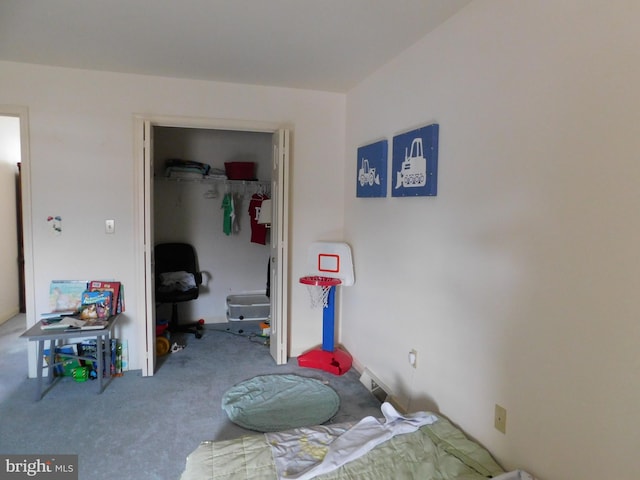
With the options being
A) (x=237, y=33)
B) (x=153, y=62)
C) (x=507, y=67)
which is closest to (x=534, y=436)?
(x=507, y=67)

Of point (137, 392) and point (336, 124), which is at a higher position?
point (336, 124)

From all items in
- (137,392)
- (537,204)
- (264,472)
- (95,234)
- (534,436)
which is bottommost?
(137,392)

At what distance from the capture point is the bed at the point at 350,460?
1.75 meters

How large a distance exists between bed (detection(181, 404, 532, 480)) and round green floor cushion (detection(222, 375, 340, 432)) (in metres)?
0.74

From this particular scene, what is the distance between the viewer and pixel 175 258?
15.7 feet

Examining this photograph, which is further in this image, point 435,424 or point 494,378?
point 435,424

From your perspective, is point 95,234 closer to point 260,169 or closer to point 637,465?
point 260,169

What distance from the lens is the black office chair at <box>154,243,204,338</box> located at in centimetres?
435

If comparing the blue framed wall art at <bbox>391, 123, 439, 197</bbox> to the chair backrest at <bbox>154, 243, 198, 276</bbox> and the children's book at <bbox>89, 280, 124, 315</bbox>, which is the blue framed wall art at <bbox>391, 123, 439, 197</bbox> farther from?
the chair backrest at <bbox>154, 243, 198, 276</bbox>

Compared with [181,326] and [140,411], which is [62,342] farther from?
[181,326]

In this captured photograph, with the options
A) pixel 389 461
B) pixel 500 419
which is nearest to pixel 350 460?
pixel 389 461

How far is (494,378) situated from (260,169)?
12.9ft

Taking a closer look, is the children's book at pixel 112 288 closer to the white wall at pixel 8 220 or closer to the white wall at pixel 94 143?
the white wall at pixel 94 143

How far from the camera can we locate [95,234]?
348cm
